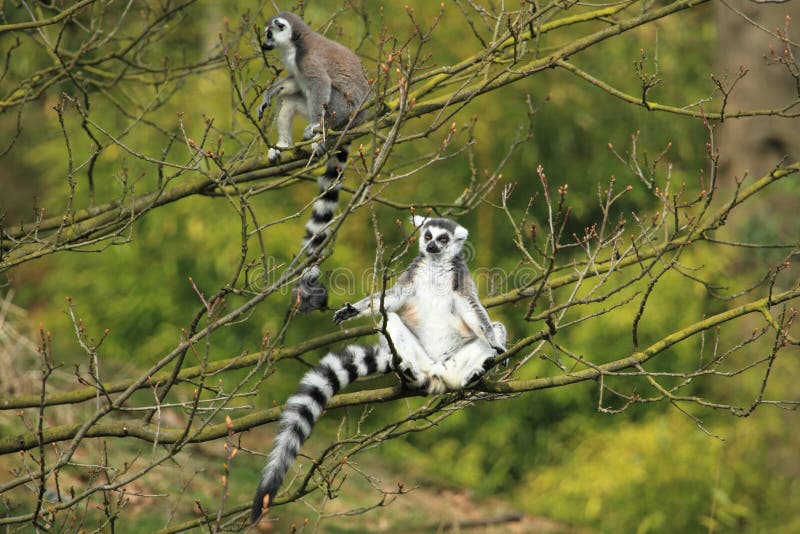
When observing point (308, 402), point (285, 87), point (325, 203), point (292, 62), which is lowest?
point (308, 402)

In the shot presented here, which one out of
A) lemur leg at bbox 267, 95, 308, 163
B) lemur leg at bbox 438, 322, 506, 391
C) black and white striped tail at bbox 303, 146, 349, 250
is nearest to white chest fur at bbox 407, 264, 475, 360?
lemur leg at bbox 438, 322, 506, 391

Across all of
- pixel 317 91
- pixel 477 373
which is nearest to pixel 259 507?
pixel 477 373

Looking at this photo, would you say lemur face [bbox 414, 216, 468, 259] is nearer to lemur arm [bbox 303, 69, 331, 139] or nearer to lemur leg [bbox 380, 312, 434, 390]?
lemur leg [bbox 380, 312, 434, 390]

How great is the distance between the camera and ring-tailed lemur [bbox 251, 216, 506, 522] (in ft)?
10.4

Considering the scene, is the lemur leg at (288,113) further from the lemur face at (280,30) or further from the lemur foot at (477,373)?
the lemur foot at (477,373)

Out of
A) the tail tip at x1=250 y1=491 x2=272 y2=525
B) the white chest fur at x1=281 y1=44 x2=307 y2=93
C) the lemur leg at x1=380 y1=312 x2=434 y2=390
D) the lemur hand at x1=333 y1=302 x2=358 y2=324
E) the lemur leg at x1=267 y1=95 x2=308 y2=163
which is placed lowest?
the tail tip at x1=250 y1=491 x2=272 y2=525

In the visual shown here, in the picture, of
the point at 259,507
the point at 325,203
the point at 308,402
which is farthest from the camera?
the point at 325,203

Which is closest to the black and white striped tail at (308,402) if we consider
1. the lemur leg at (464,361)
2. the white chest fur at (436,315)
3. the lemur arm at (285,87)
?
the lemur leg at (464,361)

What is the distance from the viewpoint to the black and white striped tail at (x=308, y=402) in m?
2.84

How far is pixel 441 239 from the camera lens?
14.2ft

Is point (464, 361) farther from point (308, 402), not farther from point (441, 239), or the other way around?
point (308, 402)

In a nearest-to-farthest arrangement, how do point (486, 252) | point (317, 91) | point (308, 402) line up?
point (308, 402) < point (317, 91) < point (486, 252)

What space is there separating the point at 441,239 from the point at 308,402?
135 cm

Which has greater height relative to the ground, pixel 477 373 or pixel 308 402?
pixel 477 373
